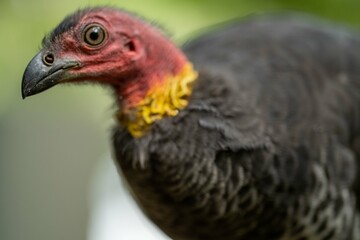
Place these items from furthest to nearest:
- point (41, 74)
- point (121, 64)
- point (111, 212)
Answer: point (111, 212)
point (121, 64)
point (41, 74)

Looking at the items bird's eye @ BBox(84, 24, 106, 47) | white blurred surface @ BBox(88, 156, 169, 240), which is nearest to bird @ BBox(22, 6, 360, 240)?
bird's eye @ BBox(84, 24, 106, 47)

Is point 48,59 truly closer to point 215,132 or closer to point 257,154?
point 215,132

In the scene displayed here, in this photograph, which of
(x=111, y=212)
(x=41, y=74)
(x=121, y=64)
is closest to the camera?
(x=41, y=74)

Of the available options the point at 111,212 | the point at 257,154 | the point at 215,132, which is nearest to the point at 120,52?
the point at 215,132

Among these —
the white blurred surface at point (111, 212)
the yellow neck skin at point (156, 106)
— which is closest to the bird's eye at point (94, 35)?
the yellow neck skin at point (156, 106)

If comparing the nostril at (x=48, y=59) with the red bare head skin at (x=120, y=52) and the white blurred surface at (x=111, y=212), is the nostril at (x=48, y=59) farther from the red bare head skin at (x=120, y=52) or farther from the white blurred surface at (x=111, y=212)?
the white blurred surface at (x=111, y=212)

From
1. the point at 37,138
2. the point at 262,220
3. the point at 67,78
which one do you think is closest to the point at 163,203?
the point at 262,220
